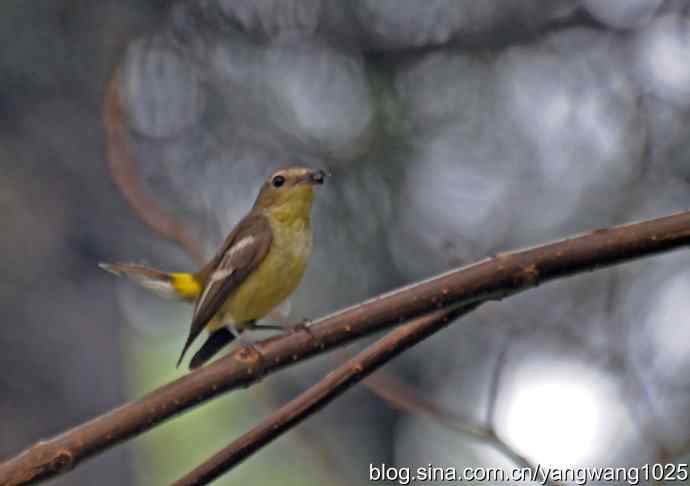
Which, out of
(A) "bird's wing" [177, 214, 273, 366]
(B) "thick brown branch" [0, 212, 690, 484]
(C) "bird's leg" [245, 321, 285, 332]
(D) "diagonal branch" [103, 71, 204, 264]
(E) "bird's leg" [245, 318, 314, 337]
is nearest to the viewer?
(B) "thick brown branch" [0, 212, 690, 484]

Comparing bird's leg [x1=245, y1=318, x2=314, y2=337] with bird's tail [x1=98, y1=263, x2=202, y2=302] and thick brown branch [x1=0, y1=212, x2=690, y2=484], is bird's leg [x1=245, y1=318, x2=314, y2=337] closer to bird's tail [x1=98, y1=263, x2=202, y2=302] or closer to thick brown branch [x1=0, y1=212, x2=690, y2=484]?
thick brown branch [x1=0, y1=212, x2=690, y2=484]

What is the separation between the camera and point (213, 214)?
3740mm

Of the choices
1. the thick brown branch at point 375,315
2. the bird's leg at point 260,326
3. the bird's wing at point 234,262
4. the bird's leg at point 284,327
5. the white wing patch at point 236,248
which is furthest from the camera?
the white wing patch at point 236,248

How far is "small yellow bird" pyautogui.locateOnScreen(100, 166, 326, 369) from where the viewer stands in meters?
2.60

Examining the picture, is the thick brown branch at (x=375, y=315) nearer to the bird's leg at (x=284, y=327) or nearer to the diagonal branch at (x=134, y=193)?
the bird's leg at (x=284, y=327)

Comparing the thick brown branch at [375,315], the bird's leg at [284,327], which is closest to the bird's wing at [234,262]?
the bird's leg at [284,327]

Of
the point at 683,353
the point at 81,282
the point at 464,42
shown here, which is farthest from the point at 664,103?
the point at 81,282

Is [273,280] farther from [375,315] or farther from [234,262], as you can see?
[375,315]

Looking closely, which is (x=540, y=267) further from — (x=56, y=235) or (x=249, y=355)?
(x=56, y=235)

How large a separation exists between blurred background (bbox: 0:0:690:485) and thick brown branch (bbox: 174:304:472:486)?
2.94 feet

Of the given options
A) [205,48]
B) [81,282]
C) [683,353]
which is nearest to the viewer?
[683,353]

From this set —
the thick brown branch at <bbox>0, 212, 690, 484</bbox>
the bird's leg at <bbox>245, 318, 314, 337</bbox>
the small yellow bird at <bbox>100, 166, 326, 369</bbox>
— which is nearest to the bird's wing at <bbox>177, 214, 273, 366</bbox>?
the small yellow bird at <bbox>100, 166, 326, 369</bbox>

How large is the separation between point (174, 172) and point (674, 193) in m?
1.92

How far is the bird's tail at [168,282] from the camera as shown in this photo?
275 cm
